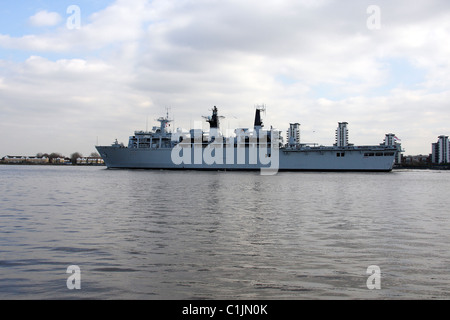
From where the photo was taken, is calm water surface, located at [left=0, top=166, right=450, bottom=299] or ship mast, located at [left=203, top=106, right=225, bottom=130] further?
ship mast, located at [left=203, top=106, right=225, bottom=130]

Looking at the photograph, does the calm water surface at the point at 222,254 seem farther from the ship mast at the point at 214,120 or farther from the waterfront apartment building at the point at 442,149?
the waterfront apartment building at the point at 442,149

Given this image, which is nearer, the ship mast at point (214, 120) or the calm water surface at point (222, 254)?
the calm water surface at point (222, 254)

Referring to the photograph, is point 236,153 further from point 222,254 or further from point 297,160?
point 222,254

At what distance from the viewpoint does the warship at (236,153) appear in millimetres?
71438

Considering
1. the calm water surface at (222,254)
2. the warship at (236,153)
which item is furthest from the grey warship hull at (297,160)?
the calm water surface at (222,254)

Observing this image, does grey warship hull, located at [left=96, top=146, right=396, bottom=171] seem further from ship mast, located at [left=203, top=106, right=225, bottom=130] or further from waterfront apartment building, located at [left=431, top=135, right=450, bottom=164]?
waterfront apartment building, located at [left=431, top=135, right=450, bottom=164]

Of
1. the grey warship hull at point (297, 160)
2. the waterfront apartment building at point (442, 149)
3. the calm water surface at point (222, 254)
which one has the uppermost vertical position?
the waterfront apartment building at point (442, 149)

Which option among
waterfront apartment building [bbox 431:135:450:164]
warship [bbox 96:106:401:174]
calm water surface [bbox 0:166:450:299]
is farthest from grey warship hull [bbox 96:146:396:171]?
waterfront apartment building [bbox 431:135:450:164]

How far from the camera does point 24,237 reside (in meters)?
10.5

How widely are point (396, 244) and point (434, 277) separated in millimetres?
2971

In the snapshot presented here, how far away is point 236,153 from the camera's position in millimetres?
76938

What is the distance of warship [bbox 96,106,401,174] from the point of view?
2813 inches
